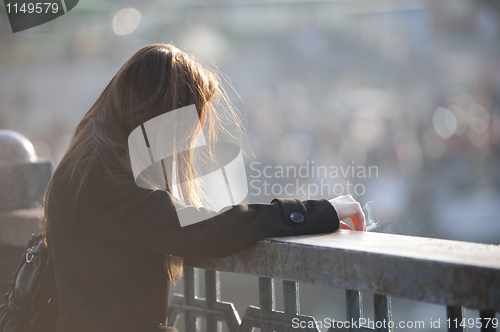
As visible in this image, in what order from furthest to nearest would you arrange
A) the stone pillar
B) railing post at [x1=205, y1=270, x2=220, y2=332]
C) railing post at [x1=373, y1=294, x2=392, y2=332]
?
the stone pillar → railing post at [x1=205, y1=270, x2=220, y2=332] → railing post at [x1=373, y1=294, x2=392, y2=332]

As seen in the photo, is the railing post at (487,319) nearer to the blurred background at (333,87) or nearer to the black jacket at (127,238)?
the black jacket at (127,238)

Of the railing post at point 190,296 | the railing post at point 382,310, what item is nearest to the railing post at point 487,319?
the railing post at point 382,310

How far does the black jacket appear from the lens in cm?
157

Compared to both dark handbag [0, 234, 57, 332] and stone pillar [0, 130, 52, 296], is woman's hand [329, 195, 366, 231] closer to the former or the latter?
dark handbag [0, 234, 57, 332]

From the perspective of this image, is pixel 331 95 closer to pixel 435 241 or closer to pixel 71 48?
pixel 71 48

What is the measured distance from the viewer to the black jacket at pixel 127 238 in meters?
1.57

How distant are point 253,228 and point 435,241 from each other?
0.58m

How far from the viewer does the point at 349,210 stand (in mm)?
1833

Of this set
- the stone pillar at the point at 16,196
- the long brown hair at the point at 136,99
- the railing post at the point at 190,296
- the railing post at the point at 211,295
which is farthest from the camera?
the stone pillar at the point at 16,196

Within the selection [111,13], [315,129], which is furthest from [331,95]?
[111,13]

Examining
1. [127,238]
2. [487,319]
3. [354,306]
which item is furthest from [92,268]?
[487,319]

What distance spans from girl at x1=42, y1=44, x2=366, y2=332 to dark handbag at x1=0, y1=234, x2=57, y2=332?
0.39 feet

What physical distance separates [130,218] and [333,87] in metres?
19.5

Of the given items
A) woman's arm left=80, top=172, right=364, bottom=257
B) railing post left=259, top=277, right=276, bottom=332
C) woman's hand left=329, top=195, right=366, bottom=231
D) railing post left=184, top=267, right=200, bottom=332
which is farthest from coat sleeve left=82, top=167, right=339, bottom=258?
railing post left=184, top=267, right=200, bottom=332
